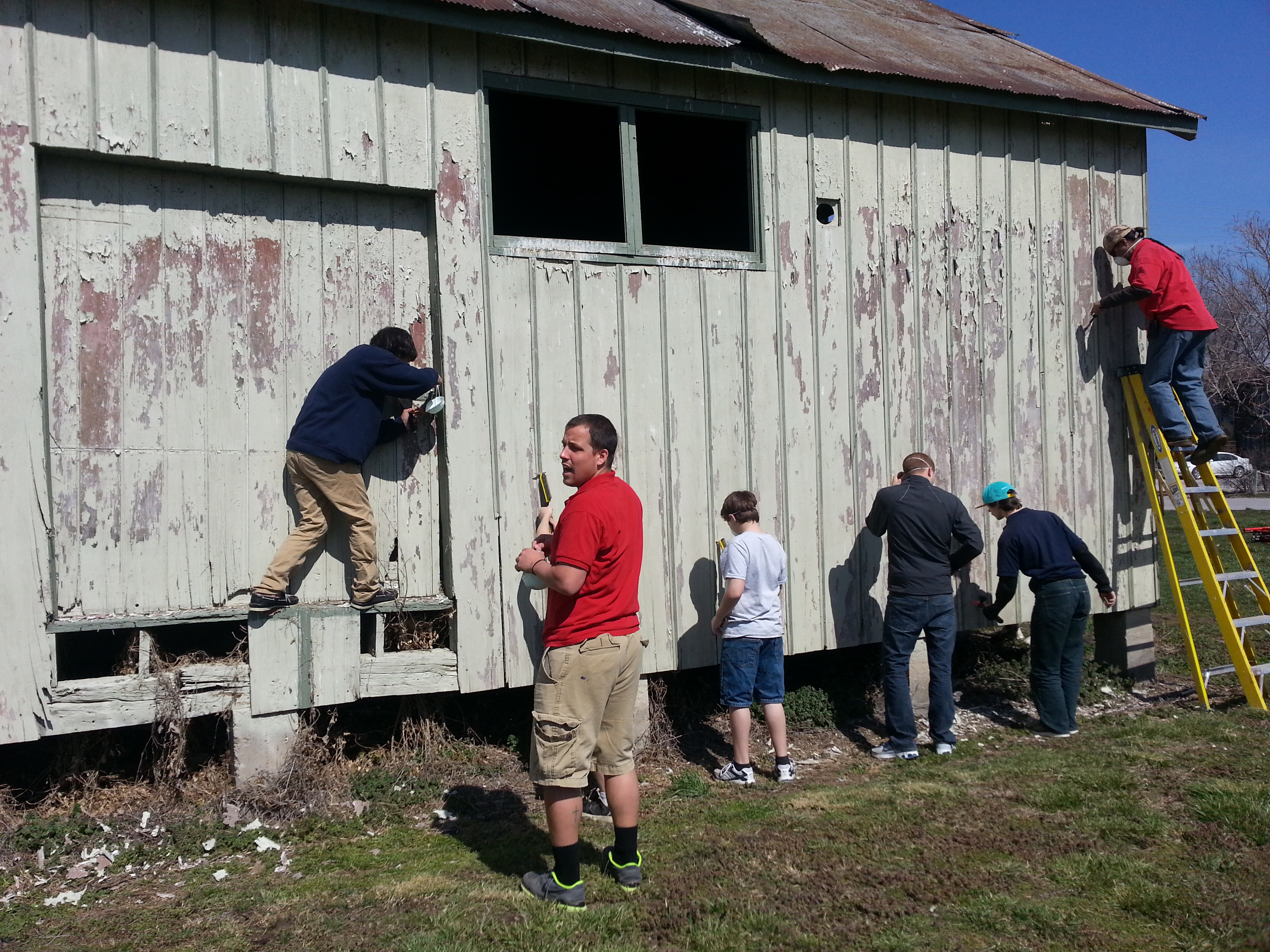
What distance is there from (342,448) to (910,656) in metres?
3.71

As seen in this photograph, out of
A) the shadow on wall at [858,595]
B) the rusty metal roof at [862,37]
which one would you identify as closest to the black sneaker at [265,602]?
the rusty metal roof at [862,37]

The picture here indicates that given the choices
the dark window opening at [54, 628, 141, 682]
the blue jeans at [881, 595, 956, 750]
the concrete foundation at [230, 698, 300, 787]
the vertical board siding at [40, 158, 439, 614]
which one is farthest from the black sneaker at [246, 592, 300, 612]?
the blue jeans at [881, 595, 956, 750]

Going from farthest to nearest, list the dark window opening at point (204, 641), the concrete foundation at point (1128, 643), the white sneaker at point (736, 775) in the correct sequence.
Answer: the concrete foundation at point (1128, 643), the white sneaker at point (736, 775), the dark window opening at point (204, 641)

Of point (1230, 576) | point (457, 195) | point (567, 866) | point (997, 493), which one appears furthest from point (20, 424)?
point (1230, 576)

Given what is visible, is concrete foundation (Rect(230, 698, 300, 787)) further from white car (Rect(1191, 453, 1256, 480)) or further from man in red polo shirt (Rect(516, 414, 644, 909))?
white car (Rect(1191, 453, 1256, 480))

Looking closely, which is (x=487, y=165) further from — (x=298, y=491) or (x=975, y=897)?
(x=975, y=897)

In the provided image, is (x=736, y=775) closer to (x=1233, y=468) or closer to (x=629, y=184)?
(x=629, y=184)

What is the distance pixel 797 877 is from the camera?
4480mm

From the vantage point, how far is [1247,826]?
15.9ft

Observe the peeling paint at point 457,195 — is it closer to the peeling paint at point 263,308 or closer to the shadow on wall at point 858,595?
the peeling paint at point 263,308

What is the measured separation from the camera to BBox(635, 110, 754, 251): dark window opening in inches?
336

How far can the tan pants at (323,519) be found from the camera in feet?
17.7

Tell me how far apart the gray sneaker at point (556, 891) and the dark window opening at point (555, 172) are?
6.29m

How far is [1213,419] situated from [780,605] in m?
3.70
